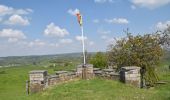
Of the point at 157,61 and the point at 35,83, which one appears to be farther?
the point at 157,61

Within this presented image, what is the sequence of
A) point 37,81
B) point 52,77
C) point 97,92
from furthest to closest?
point 52,77 < point 37,81 < point 97,92

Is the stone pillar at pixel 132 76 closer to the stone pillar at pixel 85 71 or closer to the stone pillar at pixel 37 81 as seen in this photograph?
the stone pillar at pixel 85 71

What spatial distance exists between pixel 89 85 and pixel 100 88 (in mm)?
1126

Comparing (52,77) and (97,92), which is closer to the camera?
(97,92)

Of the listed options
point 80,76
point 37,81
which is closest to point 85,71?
point 80,76

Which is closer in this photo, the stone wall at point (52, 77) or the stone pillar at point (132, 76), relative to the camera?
the stone pillar at point (132, 76)

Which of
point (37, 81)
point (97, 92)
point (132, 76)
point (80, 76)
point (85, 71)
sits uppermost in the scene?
point (85, 71)

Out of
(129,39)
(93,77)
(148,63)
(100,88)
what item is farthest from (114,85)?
(129,39)

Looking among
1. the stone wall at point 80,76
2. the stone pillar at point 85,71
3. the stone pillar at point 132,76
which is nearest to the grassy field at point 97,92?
the stone pillar at point 132,76

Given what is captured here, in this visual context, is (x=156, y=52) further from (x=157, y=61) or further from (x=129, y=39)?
(x=129, y=39)

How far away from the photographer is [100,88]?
16.2 m

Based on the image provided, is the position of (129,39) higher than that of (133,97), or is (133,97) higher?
(129,39)

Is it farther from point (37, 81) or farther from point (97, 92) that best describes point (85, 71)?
point (97, 92)

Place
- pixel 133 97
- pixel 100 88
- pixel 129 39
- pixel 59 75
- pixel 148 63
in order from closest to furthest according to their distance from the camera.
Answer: pixel 133 97 → pixel 100 88 → pixel 59 75 → pixel 148 63 → pixel 129 39
